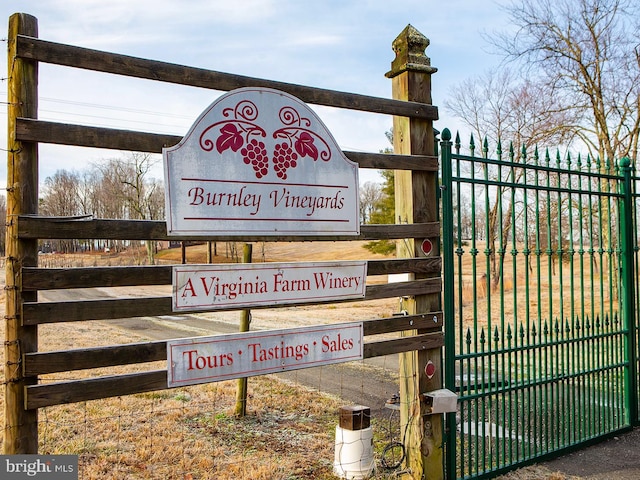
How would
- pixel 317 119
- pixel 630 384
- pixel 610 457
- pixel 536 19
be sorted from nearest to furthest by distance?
pixel 317 119
pixel 610 457
pixel 630 384
pixel 536 19

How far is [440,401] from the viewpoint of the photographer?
13.7ft

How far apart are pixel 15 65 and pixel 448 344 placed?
3594 millimetres

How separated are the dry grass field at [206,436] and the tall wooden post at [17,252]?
1.21 m

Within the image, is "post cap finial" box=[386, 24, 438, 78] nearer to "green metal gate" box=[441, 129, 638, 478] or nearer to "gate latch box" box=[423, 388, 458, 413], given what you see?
"green metal gate" box=[441, 129, 638, 478]

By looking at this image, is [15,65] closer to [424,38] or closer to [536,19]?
[424,38]

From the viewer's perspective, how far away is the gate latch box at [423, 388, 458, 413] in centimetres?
418

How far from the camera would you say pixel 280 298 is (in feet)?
11.6

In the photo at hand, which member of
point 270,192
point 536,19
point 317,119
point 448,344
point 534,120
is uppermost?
point 536,19

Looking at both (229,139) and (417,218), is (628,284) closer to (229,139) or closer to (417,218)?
(417,218)

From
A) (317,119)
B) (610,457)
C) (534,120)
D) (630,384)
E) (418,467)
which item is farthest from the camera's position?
(534,120)

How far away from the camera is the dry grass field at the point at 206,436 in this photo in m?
4.87

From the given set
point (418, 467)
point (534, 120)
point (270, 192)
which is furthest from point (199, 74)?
point (534, 120)

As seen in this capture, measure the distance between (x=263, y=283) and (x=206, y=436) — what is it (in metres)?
3.15

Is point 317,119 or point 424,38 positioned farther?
point 424,38
